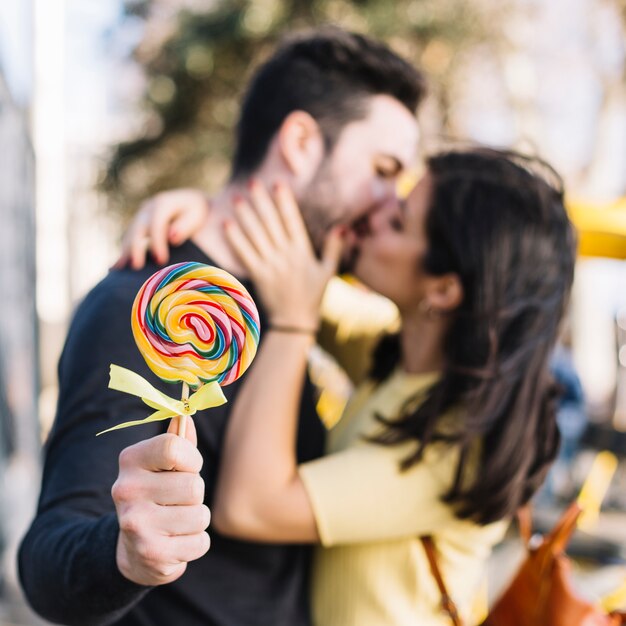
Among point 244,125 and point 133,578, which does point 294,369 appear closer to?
point 133,578

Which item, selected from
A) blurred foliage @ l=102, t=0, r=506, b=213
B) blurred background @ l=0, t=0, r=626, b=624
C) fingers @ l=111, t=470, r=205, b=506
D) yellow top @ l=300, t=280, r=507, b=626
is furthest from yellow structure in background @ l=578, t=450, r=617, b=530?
fingers @ l=111, t=470, r=205, b=506

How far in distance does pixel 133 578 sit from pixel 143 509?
14 cm

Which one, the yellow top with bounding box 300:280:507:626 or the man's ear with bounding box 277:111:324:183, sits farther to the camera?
the man's ear with bounding box 277:111:324:183

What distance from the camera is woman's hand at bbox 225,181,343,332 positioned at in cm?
166

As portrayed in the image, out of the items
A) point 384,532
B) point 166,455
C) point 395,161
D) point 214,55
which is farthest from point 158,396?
point 214,55

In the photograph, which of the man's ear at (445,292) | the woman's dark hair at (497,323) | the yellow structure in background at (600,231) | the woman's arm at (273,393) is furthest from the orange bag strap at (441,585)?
the yellow structure in background at (600,231)

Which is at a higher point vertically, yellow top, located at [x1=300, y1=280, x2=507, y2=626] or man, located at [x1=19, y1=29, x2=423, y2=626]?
man, located at [x1=19, y1=29, x2=423, y2=626]

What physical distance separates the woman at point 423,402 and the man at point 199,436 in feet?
0.30

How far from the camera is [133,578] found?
990mm

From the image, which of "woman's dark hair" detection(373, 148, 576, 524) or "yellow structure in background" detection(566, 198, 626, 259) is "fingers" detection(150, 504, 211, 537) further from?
"yellow structure in background" detection(566, 198, 626, 259)

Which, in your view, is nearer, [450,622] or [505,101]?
[450,622]

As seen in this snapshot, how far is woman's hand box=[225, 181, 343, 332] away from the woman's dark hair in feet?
0.99

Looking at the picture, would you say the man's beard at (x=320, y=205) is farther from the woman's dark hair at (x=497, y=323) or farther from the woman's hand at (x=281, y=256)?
the woman's dark hair at (x=497, y=323)

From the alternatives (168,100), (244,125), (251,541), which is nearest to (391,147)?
(244,125)
